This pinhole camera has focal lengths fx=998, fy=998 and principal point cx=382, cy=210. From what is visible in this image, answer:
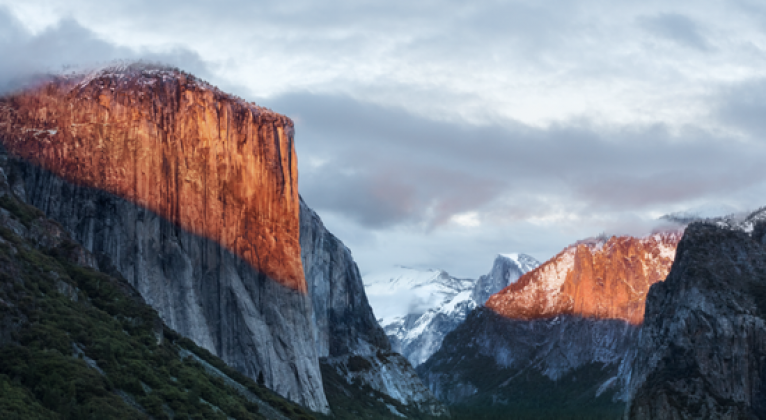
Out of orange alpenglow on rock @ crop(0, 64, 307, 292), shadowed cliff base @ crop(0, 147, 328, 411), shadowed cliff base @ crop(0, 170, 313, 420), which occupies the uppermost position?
orange alpenglow on rock @ crop(0, 64, 307, 292)

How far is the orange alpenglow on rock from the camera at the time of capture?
6275 inches

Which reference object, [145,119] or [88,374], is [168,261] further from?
[88,374]

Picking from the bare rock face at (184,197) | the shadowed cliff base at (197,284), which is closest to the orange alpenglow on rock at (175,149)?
the bare rock face at (184,197)

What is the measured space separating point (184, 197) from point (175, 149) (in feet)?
27.7

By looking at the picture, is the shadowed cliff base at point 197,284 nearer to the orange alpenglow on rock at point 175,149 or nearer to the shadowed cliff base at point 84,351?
the orange alpenglow on rock at point 175,149

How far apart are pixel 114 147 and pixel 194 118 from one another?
55.2 feet

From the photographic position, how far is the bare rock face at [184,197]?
156750mm

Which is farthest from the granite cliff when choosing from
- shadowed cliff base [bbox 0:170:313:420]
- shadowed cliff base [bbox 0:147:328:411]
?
shadowed cliff base [bbox 0:170:313:420]

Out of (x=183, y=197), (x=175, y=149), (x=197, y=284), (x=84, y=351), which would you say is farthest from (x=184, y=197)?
(x=84, y=351)

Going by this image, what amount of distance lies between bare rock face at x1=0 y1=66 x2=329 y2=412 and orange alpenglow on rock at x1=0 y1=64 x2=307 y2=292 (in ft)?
0.69

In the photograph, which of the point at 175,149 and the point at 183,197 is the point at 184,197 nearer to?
the point at 183,197

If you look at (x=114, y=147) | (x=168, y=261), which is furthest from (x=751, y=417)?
(x=114, y=147)

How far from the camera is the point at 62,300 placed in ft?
341

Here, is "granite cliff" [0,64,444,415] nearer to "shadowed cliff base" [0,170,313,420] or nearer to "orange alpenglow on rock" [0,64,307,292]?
"orange alpenglow on rock" [0,64,307,292]
